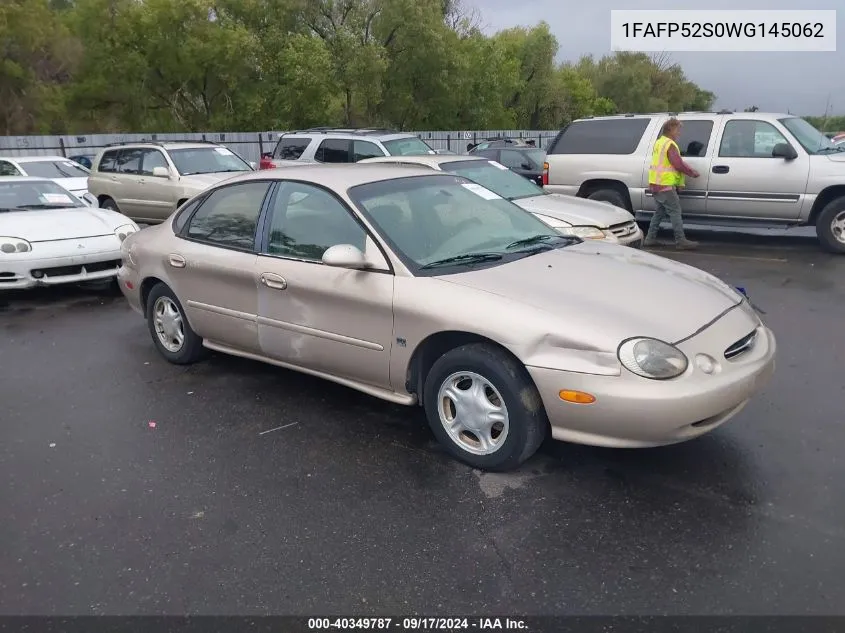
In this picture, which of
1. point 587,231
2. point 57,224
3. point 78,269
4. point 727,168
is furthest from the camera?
point 727,168

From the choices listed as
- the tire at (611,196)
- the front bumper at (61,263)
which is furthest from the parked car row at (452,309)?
the tire at (611,196)

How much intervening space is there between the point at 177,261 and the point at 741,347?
381cm

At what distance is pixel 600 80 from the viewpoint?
208ft

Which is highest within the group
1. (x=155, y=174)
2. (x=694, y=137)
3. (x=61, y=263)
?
(x=694, y=137)

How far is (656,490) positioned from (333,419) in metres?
1.98

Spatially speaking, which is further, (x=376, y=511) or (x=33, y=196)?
(x=33, y=196)

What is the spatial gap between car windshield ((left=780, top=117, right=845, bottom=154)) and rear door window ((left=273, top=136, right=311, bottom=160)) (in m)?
8.01

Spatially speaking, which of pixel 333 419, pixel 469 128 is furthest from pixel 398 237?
pixel 469 128

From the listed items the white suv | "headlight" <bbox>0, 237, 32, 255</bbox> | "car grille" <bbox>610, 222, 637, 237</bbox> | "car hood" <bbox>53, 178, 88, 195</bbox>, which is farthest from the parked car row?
"car hood" <bbox>53, 178, 88, 195</bbox>

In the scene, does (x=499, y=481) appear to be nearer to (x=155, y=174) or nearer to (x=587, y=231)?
(x=587, y=231)

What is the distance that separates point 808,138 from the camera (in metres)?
9.59

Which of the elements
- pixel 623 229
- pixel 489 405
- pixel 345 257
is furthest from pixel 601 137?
pixel 489 405

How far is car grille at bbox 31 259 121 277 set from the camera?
303 inches

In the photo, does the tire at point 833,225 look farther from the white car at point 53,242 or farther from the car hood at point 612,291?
the white car at point 53,242
